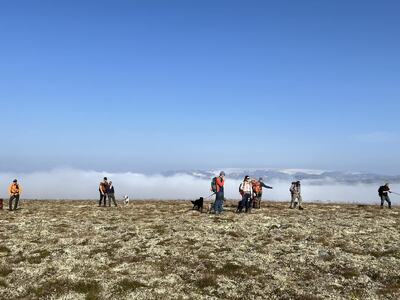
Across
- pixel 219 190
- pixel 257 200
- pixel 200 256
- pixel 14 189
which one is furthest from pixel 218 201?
pixel 14 189

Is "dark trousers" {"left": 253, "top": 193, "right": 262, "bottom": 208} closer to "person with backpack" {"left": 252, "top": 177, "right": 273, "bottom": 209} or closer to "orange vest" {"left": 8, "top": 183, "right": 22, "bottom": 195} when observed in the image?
"person with backpack" {"left": 252, "top": 177, "right": 273, "bottom": 209}

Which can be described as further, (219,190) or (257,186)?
(257,186)

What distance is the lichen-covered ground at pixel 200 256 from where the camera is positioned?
87.7ft

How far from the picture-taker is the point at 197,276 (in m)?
28.5

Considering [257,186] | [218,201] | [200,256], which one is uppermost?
[257,186]

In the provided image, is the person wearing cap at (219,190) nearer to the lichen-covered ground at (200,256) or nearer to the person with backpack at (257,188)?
the lichen-covered ground at (200,256)

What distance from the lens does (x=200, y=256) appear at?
31.8 metres

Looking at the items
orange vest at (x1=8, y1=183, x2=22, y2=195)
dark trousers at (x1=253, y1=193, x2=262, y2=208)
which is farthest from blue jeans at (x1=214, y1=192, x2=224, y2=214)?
orange vest at (x1=8, y1=183, x2=22, y2=195)

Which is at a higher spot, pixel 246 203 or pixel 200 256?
pixel 246 203

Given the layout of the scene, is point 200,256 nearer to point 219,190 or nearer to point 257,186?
point 219,190

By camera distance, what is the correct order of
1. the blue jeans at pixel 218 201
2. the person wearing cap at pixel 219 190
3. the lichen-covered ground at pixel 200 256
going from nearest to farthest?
the lichen-covered ground at pixel 200 256 < the person wearing cap at pixel 219 190 < the blue jeans at pixel 218 201

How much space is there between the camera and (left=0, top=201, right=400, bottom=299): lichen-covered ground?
2672cm

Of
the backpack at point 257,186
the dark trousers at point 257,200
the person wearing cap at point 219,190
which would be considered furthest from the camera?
the dark trousers at point 257,200

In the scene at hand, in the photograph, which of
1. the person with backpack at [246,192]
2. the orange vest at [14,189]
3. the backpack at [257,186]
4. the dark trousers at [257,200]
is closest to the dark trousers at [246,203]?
the person with backpack at [246,192]
